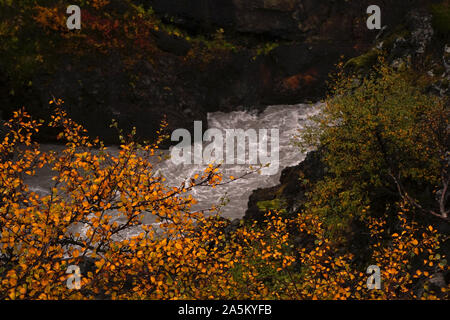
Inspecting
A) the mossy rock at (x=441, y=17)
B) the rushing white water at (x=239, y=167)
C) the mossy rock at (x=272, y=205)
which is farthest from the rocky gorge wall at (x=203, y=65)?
the mossy rock at (x=272, y=205)

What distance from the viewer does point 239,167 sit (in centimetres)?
2209

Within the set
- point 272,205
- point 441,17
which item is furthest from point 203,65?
point 441,17

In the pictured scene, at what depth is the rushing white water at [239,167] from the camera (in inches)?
764

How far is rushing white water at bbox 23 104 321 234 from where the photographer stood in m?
19.4

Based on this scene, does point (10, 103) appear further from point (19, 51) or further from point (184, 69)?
point (184, 69)

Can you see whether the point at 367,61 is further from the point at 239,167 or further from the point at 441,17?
the point at 239,167

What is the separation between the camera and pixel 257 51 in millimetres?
28797

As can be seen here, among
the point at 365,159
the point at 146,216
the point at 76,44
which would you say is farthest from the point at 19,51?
the point at 365,159

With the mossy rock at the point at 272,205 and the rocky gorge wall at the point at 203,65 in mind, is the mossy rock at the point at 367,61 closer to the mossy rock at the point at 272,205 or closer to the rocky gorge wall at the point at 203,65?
the rocky gorge wall at the point at 203,65

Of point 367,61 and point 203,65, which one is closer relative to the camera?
point 367,61

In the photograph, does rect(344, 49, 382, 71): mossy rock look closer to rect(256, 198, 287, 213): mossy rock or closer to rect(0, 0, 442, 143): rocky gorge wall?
rect(0, 0, 442, 143): rocky gorge wall

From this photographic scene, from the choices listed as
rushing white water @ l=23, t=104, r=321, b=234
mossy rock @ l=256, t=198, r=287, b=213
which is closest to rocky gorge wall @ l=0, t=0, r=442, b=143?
rushing white water @ l=23, t=104, r=321, b=234

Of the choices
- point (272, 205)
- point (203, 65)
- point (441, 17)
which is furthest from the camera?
point (203, 65)
